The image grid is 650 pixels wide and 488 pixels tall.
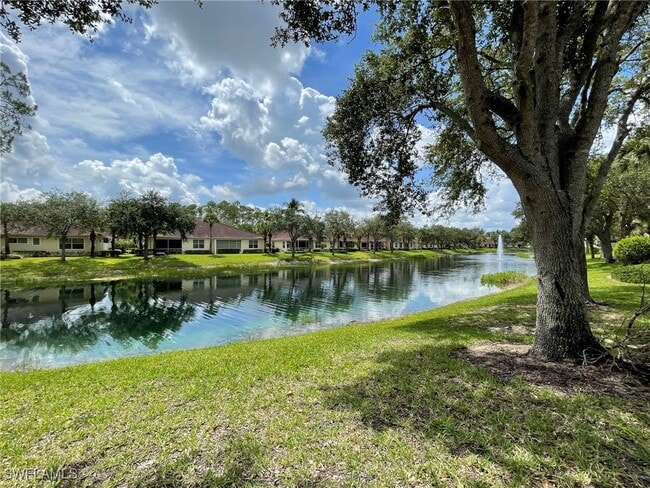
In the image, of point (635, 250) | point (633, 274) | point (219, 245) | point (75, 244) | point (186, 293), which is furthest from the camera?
point (219, 245)

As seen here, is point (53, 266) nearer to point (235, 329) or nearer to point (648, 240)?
point (235, 329)

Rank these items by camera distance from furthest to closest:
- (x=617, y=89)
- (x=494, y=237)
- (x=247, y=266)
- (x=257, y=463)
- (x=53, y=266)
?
(x=494, y=237)
(x=247, y=266)
(x=53, y=266)
(x=617, y=89)
(x=257, y=463)

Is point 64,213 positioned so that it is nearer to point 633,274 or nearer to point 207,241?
point 207,241

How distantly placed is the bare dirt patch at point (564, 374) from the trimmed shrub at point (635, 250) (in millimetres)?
21962

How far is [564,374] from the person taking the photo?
4812 mm

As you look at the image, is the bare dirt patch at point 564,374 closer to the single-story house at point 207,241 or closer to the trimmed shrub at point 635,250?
the trimmed shrub at point 635,250

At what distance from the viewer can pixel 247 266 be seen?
42.0m

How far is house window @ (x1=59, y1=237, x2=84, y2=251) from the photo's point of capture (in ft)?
152

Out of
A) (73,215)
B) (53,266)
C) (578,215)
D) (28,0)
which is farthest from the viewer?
(73,215)

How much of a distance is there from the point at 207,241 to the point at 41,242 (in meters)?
22.3

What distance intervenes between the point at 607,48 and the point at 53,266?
4067cm

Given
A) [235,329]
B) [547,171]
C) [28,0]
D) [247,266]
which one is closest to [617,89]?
[547,171]

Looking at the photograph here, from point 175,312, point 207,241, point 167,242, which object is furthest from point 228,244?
point 175,312

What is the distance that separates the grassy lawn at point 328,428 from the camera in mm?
2965
